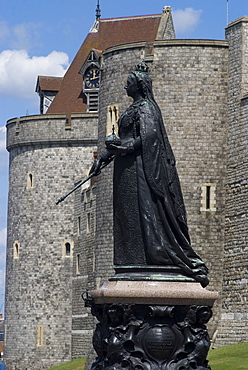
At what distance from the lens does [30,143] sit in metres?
59.4

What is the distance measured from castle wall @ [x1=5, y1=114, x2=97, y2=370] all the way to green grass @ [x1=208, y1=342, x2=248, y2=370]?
20.9 m

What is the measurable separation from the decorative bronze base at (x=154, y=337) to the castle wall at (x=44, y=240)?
46.7 meters

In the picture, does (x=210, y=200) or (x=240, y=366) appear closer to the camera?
(x=240, y=366)

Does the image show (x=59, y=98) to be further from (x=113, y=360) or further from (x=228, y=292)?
(x=113, y=360)

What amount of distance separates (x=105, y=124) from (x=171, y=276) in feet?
105

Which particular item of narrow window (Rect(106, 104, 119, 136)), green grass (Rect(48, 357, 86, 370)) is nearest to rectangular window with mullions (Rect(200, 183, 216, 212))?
narrow window (Rect(106, 104, 119, 136))

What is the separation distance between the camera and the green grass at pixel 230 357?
Answer: 106 ft

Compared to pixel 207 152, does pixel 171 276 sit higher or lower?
lower

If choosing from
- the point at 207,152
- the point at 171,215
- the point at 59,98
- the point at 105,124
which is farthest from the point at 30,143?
the point at 171,215

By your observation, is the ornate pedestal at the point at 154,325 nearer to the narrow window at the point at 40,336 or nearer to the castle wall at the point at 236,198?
the castle wall at the point at 236,198

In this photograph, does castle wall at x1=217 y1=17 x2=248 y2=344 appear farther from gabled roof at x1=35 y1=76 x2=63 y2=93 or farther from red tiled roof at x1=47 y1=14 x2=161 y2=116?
gabled roof at x1=35 y1=76 x2=63 y2=93

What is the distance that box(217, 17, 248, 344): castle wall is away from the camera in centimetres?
3941

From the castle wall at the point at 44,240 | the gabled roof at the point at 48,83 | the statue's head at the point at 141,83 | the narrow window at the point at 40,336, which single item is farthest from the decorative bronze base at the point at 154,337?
the gabled roof at the point at 48,83

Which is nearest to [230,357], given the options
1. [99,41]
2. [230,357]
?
[230,357]
